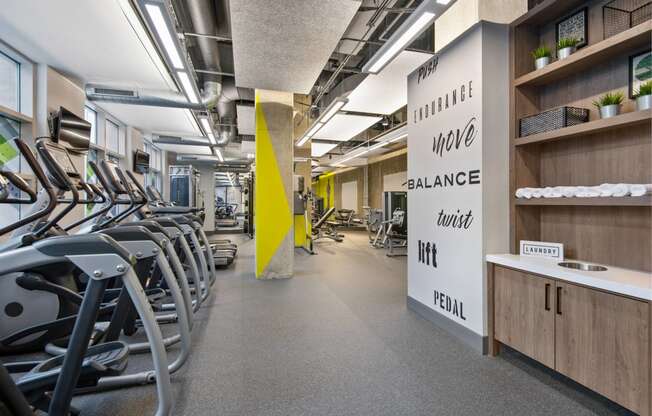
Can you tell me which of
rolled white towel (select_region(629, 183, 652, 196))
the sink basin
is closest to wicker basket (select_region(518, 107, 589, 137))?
rolled white towel (select_region(629, 183, 652, 196))

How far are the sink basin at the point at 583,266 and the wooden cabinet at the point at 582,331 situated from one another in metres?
0.27

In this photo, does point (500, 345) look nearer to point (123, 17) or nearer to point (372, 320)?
point (372, 320)

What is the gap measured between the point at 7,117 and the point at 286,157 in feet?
12.0

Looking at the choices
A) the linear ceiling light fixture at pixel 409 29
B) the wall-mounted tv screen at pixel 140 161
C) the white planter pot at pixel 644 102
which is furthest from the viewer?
the wall-mounted tv screen at pixel 140 161

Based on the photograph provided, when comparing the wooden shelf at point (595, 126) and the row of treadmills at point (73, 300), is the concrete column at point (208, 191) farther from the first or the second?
the wooden shelf at point (595, 126)

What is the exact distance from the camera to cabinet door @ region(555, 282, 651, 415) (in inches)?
64.0

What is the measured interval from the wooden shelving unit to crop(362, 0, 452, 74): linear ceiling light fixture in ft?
2.32

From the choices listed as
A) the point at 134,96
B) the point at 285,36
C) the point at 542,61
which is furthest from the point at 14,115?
the point at 542,61

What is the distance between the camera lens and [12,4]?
3.05 meters

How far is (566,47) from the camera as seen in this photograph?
2.26 meters

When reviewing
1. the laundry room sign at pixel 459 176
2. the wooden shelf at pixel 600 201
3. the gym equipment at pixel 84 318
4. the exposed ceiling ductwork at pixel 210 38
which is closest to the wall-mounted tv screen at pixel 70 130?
the exposed ceiling ductwork at pixel 210 38

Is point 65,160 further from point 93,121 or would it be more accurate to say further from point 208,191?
point 208,191

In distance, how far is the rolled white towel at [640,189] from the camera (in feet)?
5.92

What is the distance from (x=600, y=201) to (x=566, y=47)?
1.15 m
